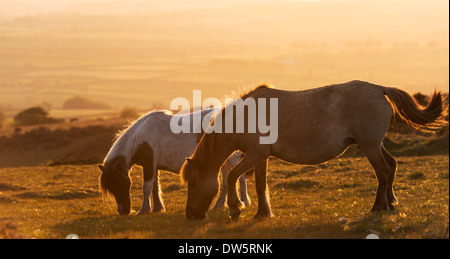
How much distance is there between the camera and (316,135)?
1074cm

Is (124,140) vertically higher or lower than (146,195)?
higher

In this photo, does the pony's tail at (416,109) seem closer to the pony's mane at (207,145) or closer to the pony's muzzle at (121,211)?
the pony's mane at (207,145)

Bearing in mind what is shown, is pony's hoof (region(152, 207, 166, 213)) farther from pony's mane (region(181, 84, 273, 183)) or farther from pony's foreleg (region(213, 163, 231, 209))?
pony's mane (region(181, 84, 273, 183))

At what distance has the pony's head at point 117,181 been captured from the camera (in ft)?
44.8

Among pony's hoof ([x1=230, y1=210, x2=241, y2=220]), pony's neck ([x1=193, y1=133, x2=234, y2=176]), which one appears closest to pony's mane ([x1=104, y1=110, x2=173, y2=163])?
pony's neck ([x1=193, y1=133, x2=234, y2=176])

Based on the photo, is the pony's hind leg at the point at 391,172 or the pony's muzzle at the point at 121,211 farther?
the pony's muzzle at the point at 121,211

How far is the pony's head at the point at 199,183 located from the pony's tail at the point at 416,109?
426 centimetres

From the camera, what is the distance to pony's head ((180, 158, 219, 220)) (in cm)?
1138

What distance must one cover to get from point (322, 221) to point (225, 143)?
2676mm

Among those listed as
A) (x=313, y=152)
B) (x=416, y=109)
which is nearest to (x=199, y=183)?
(x=313, y=152)

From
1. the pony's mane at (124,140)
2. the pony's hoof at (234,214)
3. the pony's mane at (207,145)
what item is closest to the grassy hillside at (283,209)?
the pony's hoof at (234,214)

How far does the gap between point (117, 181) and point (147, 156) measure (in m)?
1.07

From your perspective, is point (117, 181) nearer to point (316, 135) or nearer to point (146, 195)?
point (146, 195)
